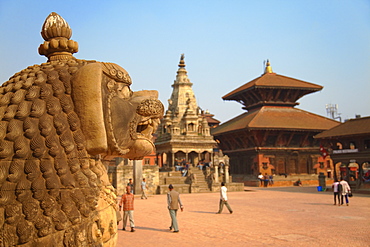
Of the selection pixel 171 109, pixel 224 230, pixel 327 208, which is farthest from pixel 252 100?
pixel 224 230

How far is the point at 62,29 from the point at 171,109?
37855 mm

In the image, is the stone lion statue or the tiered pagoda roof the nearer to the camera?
the stone lion statue

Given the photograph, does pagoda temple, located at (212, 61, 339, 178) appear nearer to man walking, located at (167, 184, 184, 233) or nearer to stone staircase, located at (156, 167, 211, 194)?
stone staircase, located at (156, 167, 211, 194)

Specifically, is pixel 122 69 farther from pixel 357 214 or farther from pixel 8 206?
pixel 357 214

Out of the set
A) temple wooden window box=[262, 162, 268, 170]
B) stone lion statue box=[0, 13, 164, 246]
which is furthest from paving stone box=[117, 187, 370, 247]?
temple wooden window box=[262, 162, 268, 170]

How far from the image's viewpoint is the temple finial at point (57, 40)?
2.99m

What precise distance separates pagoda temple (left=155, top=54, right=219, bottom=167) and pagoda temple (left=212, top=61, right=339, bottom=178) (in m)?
2.44

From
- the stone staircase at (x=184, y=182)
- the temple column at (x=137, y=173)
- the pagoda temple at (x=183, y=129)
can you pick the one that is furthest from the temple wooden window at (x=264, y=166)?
the temple column at (x=137, y=173)

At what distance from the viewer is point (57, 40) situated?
300 centimetres

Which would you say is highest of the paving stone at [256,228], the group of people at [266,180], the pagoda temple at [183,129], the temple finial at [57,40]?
the pagoda temple at [183,129]

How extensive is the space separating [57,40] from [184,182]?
24937mm

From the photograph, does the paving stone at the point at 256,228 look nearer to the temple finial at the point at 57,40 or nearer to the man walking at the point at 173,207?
the man walking at the point at 173,207

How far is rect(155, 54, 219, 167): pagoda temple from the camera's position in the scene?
3638cm

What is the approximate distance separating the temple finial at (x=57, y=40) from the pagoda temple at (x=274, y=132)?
3056 cm
